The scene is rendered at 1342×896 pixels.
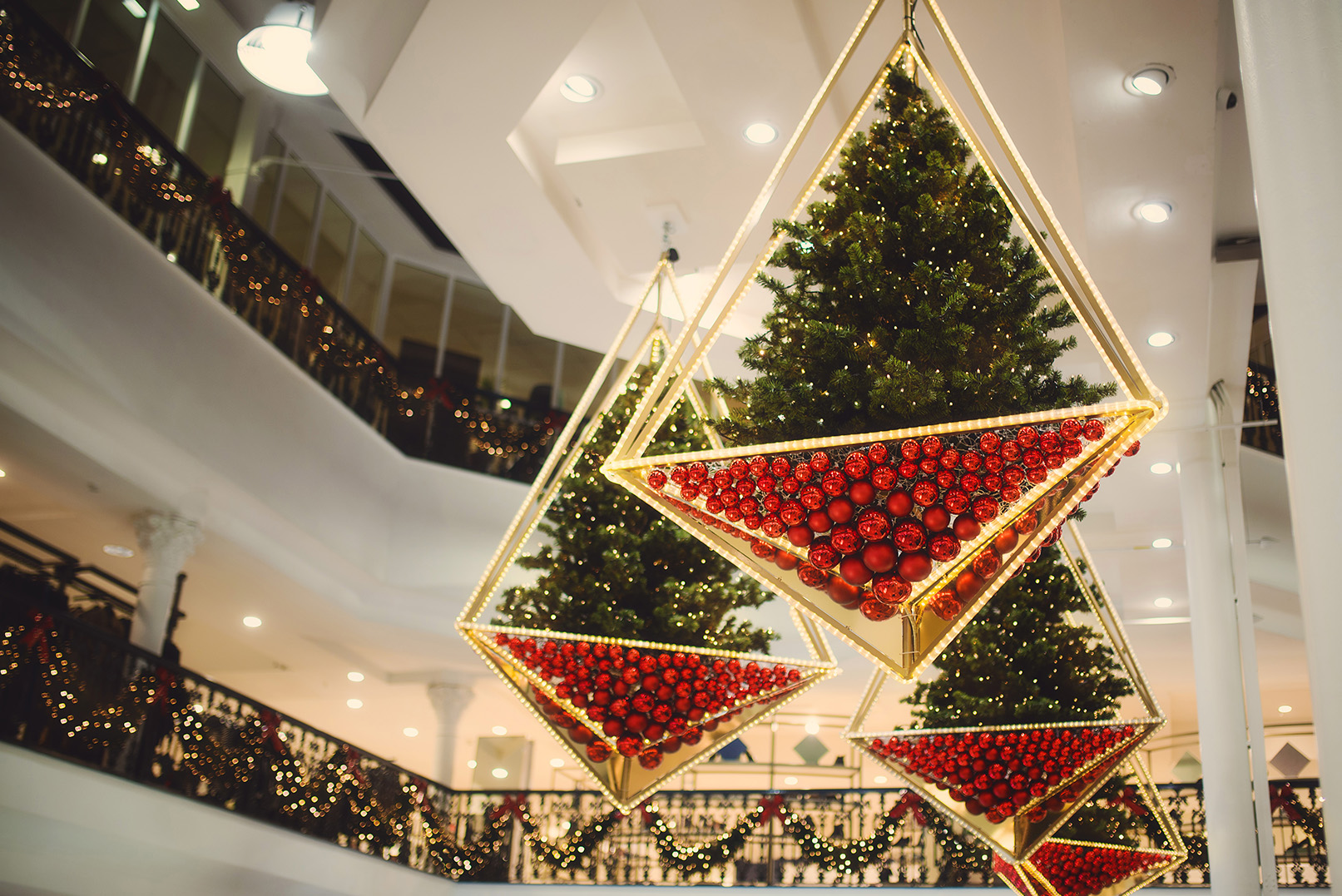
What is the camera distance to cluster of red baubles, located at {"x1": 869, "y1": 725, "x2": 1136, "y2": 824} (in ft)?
15.5

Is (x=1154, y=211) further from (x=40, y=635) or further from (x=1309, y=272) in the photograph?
(x=40, y=635)

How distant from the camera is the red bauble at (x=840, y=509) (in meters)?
2.61

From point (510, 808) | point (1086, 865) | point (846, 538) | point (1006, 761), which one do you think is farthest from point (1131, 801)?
point (510, 808)

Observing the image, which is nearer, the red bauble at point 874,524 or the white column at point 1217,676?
the red bauble at point 874,524

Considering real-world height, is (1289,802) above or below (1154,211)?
below

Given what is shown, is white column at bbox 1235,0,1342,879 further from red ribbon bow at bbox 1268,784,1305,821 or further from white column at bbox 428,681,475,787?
white column at bbox 428,681,475,787

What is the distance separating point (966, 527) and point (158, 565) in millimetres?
8698

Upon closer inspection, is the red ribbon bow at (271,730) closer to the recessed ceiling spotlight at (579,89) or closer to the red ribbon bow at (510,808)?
the red ribbon bow at (510,808)

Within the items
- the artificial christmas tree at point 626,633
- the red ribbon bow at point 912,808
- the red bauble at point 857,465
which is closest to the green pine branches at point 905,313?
the red bauble at point 857,465

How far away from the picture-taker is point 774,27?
516 cm

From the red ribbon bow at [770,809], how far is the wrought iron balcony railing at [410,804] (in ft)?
0.07

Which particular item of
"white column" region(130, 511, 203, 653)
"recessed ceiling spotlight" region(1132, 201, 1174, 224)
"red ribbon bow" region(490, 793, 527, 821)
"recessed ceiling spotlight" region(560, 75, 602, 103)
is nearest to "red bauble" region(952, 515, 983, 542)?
"recessed ceiling spotlight" region(1132, 201, 1174, 224)

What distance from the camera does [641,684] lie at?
176 inches

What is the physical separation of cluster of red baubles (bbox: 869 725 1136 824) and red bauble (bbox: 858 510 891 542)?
2456 mm
